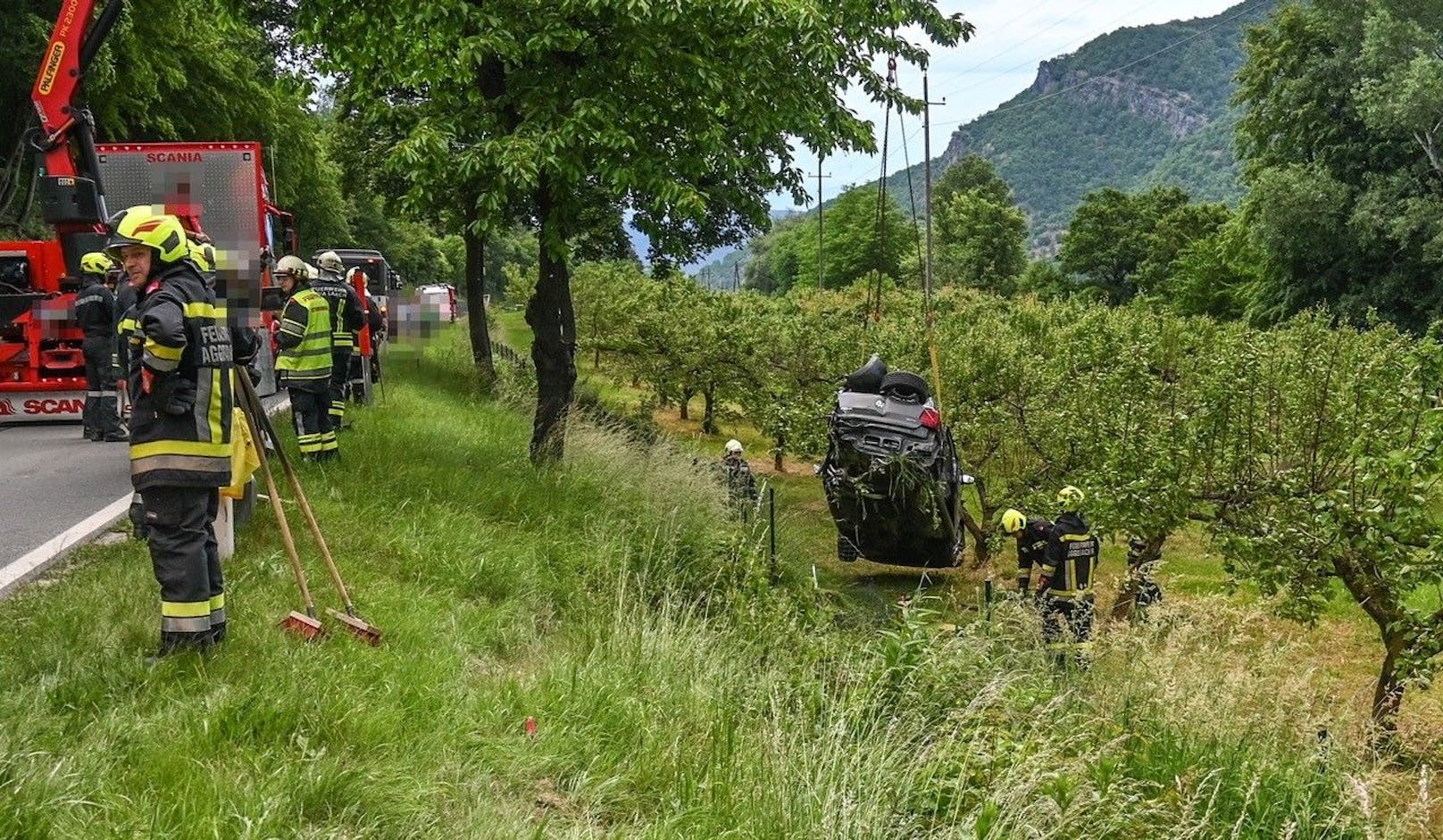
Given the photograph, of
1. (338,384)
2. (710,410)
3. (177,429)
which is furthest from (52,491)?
(710,410)

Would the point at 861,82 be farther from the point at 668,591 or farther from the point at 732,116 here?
the point at 668,591

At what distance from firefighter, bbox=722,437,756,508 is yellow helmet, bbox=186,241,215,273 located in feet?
19.2

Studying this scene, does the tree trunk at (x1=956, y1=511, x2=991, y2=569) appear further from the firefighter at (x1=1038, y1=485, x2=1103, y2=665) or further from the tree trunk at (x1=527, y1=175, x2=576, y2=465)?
→ the tree trunk at (x1=527, y1=175, x2=576, y2=465)

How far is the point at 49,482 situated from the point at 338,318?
270 centimetres

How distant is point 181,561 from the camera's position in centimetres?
449

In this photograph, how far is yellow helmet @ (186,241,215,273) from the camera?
4.70m

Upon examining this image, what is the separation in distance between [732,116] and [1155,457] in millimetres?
4358

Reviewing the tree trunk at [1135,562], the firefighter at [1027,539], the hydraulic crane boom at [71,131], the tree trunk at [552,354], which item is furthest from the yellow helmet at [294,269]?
the tree trunk at [1135,562]

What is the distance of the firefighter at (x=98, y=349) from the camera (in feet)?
30.1

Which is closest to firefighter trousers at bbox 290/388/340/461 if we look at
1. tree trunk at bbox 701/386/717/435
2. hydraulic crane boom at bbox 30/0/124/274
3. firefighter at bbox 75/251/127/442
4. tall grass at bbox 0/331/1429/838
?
tall grass at bbox 0/331/1429/838

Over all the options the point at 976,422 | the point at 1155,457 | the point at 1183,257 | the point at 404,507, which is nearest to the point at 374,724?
the point at 404,507

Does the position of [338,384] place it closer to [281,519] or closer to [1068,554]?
[281,519]

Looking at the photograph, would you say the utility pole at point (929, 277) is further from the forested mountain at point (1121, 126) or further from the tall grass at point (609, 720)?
the forested mountain at point (1121, 126)

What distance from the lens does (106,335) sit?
9914 millimetres
